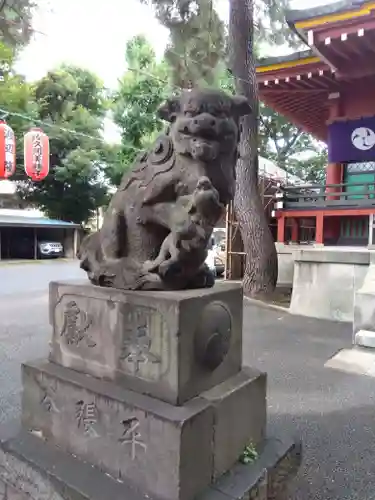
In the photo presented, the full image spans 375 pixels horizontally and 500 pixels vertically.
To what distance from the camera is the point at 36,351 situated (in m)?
4.61

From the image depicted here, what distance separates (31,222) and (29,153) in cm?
737

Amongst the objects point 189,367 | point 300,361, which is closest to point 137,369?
point 189,367

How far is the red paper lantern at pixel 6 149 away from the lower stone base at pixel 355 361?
36.1 feet

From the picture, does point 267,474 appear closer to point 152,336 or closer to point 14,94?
point 152,336

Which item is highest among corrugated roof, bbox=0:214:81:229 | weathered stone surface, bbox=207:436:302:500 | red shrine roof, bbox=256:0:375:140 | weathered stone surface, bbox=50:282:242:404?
red shrine roof, bbox=256:0:375:140

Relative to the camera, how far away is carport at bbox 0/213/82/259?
19853 millimetres

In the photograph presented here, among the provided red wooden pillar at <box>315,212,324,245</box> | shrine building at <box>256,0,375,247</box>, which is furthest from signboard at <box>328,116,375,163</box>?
red wooden pillar at <box>315,212,324,245</box>

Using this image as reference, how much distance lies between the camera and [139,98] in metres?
13.7

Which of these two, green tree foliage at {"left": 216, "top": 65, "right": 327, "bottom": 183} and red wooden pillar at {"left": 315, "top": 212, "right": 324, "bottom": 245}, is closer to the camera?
red wooden pillar at {"left": 315, "top": 212, "right": 324, "bottom": 245}

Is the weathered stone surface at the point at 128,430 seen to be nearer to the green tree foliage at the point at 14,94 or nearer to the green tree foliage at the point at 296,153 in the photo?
the green tree foliage at the point at 14,94

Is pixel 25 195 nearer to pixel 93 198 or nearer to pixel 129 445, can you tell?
pixel 93 198

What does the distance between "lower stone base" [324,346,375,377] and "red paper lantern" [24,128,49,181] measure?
11572 millimetres

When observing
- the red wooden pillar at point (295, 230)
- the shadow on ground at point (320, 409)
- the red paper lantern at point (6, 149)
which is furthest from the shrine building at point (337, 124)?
the red paper lantern at point (6, 149)

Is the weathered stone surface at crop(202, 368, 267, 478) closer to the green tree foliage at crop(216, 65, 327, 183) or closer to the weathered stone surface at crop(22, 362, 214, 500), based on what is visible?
the weathered stone surface at crop(22, 362, 214, 500)
